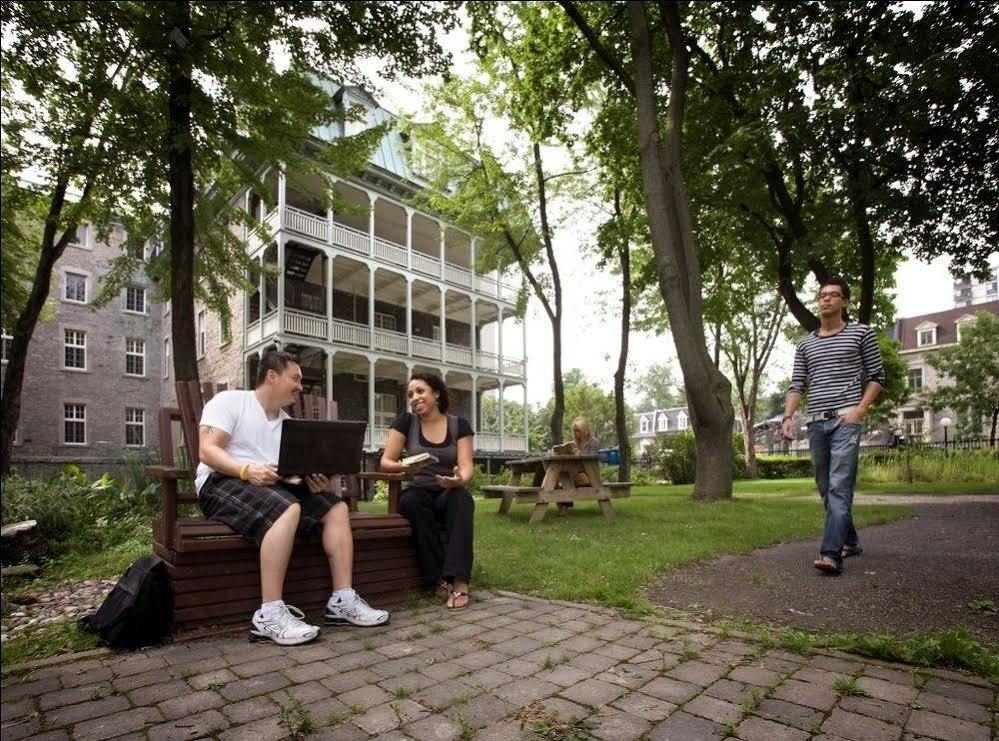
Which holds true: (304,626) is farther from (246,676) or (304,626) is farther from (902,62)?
(902,62)

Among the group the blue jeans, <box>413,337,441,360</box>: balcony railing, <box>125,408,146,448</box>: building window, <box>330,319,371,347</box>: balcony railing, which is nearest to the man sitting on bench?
the blue jeans

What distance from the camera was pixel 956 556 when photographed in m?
4.44

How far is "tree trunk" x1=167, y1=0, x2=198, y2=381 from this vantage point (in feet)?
25.7

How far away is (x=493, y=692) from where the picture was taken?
2.25m

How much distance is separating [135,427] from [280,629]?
28950 millimetres

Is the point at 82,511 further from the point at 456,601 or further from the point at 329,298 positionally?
the point at 329,298

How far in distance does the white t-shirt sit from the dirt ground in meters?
2.45

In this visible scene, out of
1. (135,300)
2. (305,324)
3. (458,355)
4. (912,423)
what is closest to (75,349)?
(135,300)

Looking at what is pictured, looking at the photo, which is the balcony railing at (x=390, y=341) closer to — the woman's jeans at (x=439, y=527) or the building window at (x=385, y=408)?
the building window at (x=385, y=408)

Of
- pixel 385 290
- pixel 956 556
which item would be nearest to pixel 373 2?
pixel 956 556

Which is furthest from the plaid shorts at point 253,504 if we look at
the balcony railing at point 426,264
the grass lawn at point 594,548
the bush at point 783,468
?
the bush at point 783,468

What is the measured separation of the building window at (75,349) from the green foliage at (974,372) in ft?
137

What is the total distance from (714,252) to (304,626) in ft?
42.0

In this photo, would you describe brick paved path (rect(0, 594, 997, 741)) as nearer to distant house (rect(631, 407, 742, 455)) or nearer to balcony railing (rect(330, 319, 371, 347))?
balcony railing (rect(330, 319, 371, 347))
